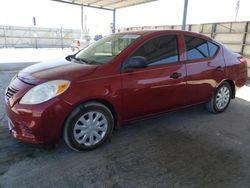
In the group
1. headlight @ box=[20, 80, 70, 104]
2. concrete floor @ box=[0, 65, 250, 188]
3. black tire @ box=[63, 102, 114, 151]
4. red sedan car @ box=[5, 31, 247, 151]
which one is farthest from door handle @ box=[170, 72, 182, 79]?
headlight @ box=[20, 80, 70, 104]

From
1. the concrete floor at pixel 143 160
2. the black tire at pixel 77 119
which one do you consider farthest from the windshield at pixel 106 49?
the concrete floor at pixel 143 160

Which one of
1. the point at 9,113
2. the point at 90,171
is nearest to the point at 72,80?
the point at 9,113

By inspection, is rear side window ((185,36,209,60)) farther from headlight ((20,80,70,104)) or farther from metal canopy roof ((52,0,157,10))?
metal canopy roof ((52,0,157,10))

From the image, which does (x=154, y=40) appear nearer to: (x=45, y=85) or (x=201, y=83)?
(x=201, y=83)

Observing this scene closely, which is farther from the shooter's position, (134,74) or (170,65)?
(170,65)

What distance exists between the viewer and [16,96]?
8.20ft

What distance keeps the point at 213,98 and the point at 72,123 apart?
276 cm

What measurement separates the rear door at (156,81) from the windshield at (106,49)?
0.89ft

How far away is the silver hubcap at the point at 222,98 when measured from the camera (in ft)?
13.6

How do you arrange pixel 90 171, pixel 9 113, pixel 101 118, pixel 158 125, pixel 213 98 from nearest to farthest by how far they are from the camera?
pixel 90 171
pixel 9 113
pixel 101 118
pixel 158 125
pixel 213 98

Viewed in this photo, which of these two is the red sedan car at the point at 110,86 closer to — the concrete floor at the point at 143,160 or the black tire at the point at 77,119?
the black tire at the point at 77,119

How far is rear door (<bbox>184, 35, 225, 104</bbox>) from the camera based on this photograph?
350cm

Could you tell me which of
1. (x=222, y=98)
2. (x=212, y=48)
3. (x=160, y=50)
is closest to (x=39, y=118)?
(x=160, y=50)

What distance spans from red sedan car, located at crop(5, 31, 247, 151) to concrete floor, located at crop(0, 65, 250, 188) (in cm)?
25
